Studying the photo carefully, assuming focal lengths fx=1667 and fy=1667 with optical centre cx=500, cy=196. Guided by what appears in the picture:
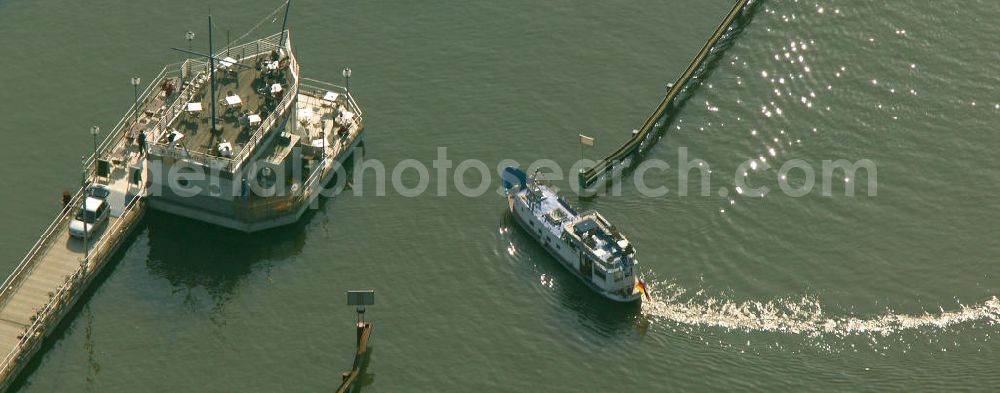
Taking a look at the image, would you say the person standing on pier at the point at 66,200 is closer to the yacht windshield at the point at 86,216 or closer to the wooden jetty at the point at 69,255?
the wooden jetty at the point at 69,255

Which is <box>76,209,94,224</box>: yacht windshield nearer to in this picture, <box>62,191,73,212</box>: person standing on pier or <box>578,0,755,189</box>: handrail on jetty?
<box>62,191,73,212</box>: person standing on pier

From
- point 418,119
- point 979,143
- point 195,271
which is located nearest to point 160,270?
point 195,271

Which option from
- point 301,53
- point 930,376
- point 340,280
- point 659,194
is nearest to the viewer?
point 930,376

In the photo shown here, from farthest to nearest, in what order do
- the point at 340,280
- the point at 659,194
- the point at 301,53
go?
the point at 301,53 < the point at 659,194 < the point at 340,280

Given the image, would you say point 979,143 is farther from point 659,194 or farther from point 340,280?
point 340,280

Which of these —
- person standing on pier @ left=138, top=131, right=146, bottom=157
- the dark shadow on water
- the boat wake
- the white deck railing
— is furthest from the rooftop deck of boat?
the boat wake

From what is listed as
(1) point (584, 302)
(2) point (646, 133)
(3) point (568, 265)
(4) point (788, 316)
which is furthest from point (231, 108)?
(4) point (788, 316)

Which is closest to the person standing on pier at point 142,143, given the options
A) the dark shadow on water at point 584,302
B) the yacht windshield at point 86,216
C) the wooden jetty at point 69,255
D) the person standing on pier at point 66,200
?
the wooden jetty at point 69,255
